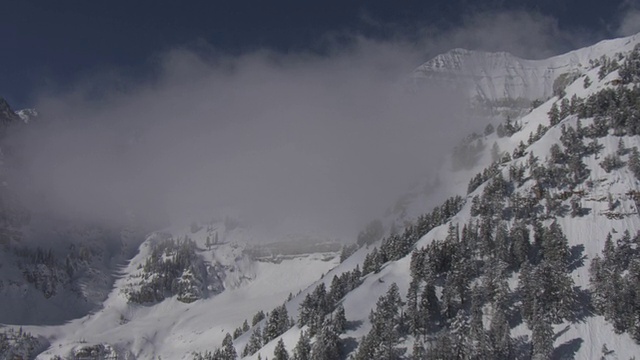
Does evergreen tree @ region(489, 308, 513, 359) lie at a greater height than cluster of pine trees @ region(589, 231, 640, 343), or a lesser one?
lesser

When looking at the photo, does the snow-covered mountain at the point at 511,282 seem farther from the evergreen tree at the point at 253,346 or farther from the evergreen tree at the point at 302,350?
the evergreen tree at the point at 253,346

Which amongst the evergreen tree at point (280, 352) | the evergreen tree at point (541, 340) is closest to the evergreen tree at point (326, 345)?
the evergreen tree at point (280, 352)

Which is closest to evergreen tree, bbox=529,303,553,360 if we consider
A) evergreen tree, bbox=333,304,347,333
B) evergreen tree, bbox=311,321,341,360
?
evergreen tree, bbox=311,321,341,360

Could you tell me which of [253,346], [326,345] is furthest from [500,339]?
[253,346]

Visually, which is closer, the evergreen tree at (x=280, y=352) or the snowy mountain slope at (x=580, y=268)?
the snowy mountain slope at (x=580, y=268)

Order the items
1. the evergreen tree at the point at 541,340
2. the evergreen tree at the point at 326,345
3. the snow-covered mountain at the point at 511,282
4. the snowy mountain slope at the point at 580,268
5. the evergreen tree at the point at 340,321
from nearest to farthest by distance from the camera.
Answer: the evergreen tree at the point at 541,340
the snowy mountain slope at the point at 580,268
the snow-covered mountain at the point at 511,282
the evergreen tree at the point at 326,345
the evergreen tree at the point at 340,321

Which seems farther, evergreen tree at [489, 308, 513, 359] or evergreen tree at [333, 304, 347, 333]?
evergreen tree at [333, 304, 347, 333]

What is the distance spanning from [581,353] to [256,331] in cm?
9937

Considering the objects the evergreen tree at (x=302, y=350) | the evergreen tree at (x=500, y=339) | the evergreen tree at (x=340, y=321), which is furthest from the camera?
the evergreen tree at (x=340, y=321)

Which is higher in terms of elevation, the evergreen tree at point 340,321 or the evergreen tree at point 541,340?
the evergreen tree at point 340,321

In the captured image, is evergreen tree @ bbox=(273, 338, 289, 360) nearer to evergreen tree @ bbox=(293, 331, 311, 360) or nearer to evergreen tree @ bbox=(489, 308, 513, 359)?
evergreen tree @ bbox=(293, 331, 311, 360)

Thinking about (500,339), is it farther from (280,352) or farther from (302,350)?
(280,352)

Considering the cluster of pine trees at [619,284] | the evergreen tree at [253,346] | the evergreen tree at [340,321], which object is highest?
the cluster of pine trees at [619,284]

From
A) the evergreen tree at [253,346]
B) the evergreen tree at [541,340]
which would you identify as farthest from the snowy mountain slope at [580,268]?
the evergreen tree at [253,346]
